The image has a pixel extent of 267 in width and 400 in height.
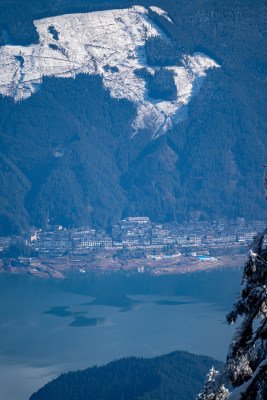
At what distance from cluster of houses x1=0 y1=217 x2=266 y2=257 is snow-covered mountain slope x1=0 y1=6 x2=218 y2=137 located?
51.4 feet

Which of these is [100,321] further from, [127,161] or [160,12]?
[160,12]

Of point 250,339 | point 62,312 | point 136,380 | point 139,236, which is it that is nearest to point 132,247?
point 139,236

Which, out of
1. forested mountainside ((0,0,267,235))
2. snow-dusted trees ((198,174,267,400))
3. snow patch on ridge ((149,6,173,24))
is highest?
snow patch on ridge ((149,6,173,24))

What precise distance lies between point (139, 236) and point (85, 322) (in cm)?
3037

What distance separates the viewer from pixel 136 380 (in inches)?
885

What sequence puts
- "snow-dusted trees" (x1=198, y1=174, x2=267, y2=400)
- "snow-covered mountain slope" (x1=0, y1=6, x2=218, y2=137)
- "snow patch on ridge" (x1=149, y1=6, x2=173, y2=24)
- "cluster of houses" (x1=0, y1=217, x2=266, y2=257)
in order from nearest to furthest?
"snow-dusted trees" (x1=198, y1=174, x2=267, y2=400), "cluster of houses" (x1=0, y1=217, x2=266, y2=257), "snow-covered mountain slope" (x1=0, y1=6, x2=218, y2=137), "snow patch on ridge" (x1=149, y1=6, x2=173, y2=24)

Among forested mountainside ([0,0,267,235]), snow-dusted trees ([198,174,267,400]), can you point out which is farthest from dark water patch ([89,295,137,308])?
snow-dusted trees ([198,174,267,400])

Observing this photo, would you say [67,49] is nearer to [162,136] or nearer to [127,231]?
[162,136]

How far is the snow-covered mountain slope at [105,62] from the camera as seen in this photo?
80250 mm

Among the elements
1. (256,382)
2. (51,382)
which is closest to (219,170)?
(51,382)

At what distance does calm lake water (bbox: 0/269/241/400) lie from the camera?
27.5 meters

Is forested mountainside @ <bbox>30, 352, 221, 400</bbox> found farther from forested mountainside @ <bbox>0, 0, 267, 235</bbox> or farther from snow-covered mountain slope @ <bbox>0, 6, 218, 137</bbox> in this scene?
snow-covered mountain slope @ <bbox>0, 6, 218, 137</bbox>

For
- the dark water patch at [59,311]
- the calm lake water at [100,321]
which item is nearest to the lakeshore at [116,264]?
the calm lake water at [100,321]

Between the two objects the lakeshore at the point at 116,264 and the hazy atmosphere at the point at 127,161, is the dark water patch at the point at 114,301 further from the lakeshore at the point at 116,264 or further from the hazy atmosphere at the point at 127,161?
the lakeshore at the point at 116,264
